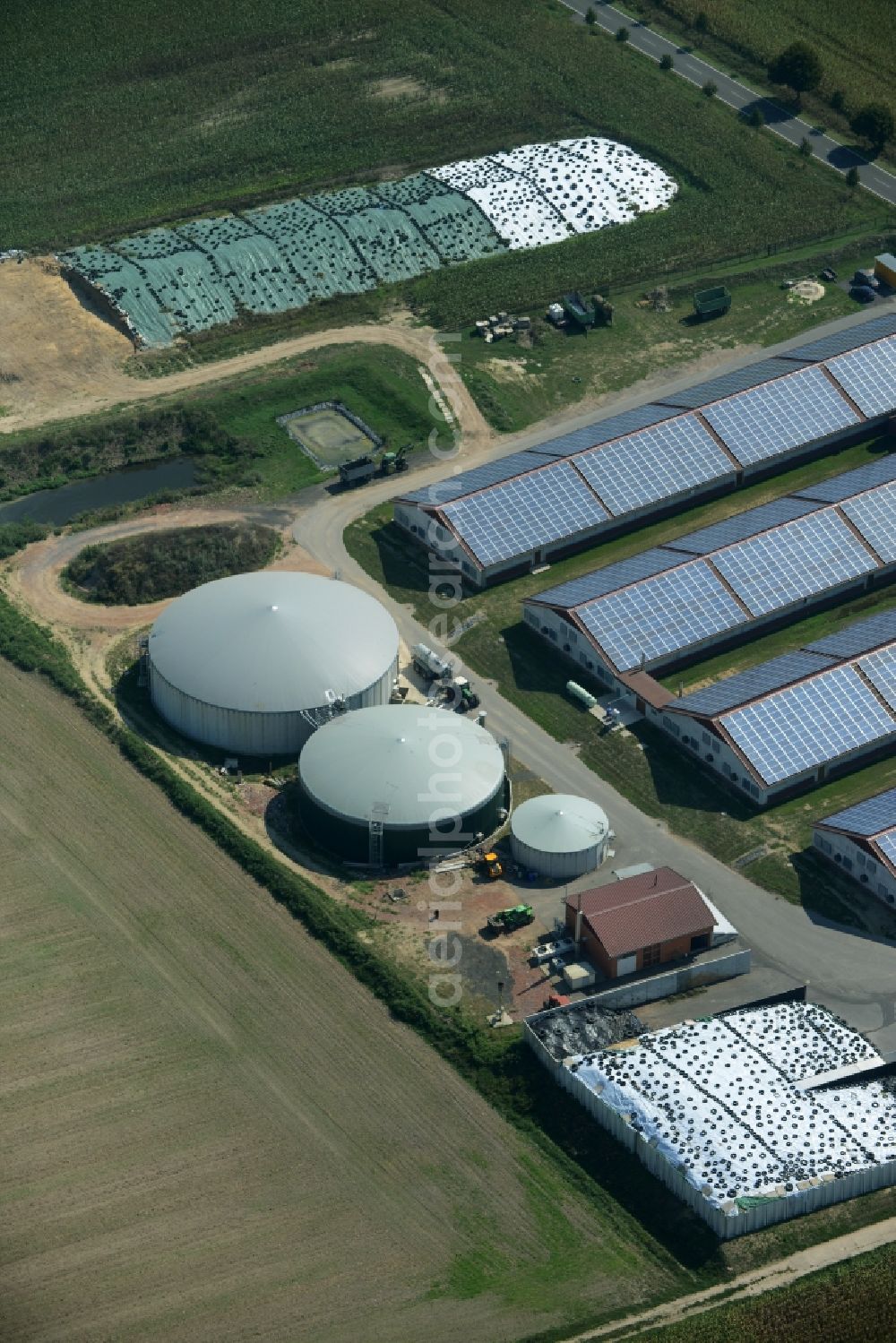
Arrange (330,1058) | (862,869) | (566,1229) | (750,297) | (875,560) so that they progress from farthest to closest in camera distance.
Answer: (750,297), (875,560), (862,869), (330,1058), (566,1229)

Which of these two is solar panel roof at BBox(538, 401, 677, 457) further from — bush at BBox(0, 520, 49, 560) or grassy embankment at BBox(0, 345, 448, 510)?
bush at BBox(0, 520, 49, 560)

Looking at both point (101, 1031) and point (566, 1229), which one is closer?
point (566, 1229)

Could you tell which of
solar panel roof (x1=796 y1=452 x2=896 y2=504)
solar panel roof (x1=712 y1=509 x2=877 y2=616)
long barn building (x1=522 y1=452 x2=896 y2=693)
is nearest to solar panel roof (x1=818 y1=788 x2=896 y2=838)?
long barn building (x1=522 y1=452 x2=896 y2=693)

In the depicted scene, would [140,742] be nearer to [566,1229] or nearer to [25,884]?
[25,884]

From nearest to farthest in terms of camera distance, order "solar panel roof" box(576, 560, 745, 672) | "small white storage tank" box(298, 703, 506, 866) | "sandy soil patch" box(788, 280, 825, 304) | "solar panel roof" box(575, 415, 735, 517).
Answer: "small white storage tank" box(298, 703, 506, 866), "solar panel roof" box(576, 560, 745, 672), "solar panel roof" box(575, 415, 735, 517), "sandy soil patch" box(788, 280, 825, 304)

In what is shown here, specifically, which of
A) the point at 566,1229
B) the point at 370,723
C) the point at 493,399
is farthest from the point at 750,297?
the point at 566,1229

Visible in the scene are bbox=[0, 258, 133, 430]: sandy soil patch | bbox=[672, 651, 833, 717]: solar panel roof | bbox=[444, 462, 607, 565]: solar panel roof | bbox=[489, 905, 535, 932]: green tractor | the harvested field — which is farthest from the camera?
bbox=[0, 258, 133, 430]: sandy soil patch
